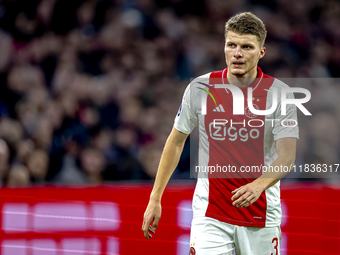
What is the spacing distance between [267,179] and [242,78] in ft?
2.24

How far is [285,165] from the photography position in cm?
254

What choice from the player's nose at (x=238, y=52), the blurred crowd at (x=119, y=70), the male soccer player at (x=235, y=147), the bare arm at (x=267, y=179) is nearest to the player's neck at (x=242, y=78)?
the male soccer player at (x=235, y=147)

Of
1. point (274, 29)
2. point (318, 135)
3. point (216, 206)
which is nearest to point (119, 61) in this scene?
point (274, 29)

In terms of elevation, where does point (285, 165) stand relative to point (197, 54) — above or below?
below

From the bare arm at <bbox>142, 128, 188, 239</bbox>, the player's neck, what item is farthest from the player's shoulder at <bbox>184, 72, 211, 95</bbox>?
the bare arm at <bbox>142, 128, 188, 239</bbox>

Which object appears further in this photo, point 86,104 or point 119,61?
point 119,61

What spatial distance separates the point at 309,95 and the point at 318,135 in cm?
53

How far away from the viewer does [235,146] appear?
2783 millimetres

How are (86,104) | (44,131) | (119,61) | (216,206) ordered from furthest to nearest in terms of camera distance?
(119,61)
(86,104)
(44,131)
(216,206)

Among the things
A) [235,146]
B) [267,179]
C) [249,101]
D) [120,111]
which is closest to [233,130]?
[235,146]

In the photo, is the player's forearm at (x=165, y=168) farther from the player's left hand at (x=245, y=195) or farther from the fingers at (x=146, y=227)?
the player's left hand at (x=245, y=195)

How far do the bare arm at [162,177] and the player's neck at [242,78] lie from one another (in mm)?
463

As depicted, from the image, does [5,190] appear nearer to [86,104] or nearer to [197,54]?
[86,104]

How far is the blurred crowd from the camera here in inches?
193
